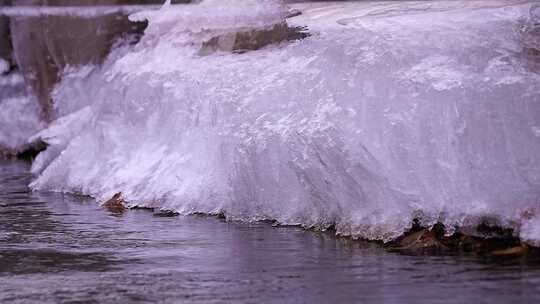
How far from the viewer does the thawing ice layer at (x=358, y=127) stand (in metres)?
5.58

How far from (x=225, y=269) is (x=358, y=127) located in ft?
4.62

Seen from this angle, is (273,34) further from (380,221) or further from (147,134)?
(380,221)

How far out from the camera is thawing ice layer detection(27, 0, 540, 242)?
18.3 feet

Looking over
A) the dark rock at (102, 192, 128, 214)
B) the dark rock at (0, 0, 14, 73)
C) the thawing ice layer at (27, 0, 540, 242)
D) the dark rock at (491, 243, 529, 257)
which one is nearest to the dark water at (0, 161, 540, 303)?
the dark rock at (491, 243, 529, 257)

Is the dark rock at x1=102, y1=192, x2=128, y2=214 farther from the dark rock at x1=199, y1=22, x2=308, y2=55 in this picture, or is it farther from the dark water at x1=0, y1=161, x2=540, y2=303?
the dark rock at x1=199, y1=22, x2=308, y2=55

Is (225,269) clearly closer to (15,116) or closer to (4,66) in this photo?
A: (15,116)

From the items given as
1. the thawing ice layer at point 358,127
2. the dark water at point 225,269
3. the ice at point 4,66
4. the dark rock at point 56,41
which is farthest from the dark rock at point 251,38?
the ice at point 4,66

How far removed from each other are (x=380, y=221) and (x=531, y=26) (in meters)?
1.43

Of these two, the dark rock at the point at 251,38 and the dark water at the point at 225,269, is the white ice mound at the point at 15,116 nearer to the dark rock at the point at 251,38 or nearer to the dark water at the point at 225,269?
the dark rock at the point at 251,38

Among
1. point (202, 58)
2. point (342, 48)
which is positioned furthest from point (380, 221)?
point (202, 58)

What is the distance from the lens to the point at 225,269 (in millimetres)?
4953

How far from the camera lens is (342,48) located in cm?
668

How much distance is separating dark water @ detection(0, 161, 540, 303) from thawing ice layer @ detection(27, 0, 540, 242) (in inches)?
13.0

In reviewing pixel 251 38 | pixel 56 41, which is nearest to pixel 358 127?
pixel 251 38
